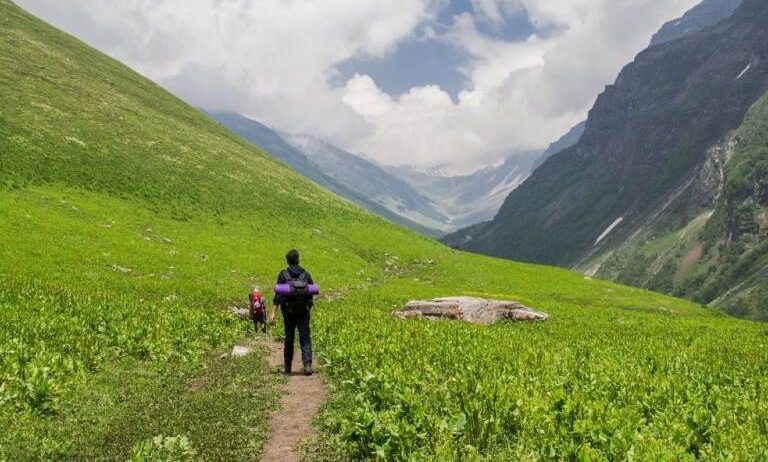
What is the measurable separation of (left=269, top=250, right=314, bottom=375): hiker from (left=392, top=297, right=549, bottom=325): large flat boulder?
1692 centimetres

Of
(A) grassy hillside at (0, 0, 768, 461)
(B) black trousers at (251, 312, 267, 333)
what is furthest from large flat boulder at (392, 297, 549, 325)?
(B) black trousers at (251, 312, 267, 333)

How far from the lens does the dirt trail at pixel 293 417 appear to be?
10445mm

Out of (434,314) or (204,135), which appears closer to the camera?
(434,314)

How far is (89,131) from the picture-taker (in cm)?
6675

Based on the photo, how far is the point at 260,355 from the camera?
65.7ft

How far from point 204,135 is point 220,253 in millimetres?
51616

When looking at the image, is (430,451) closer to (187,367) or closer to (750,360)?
(187,367)

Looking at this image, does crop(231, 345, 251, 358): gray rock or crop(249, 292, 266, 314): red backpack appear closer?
crop(231, 345, 251, 358): gray rock

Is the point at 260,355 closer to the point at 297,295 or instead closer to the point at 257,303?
the point at 297,295

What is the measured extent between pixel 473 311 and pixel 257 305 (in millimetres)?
14517

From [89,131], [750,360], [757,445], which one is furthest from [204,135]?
[757,445]

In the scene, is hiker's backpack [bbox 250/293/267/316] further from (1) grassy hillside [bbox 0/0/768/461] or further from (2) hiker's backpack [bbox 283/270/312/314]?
(2) hiker's backpack [bbox 283/270/312/314]

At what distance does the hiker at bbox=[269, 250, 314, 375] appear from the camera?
55.1 feet

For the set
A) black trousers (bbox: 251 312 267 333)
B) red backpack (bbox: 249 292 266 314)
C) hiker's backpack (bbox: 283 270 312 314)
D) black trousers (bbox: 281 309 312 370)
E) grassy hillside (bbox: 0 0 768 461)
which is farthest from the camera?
black trousers (bbox: 251 312 267 333)
